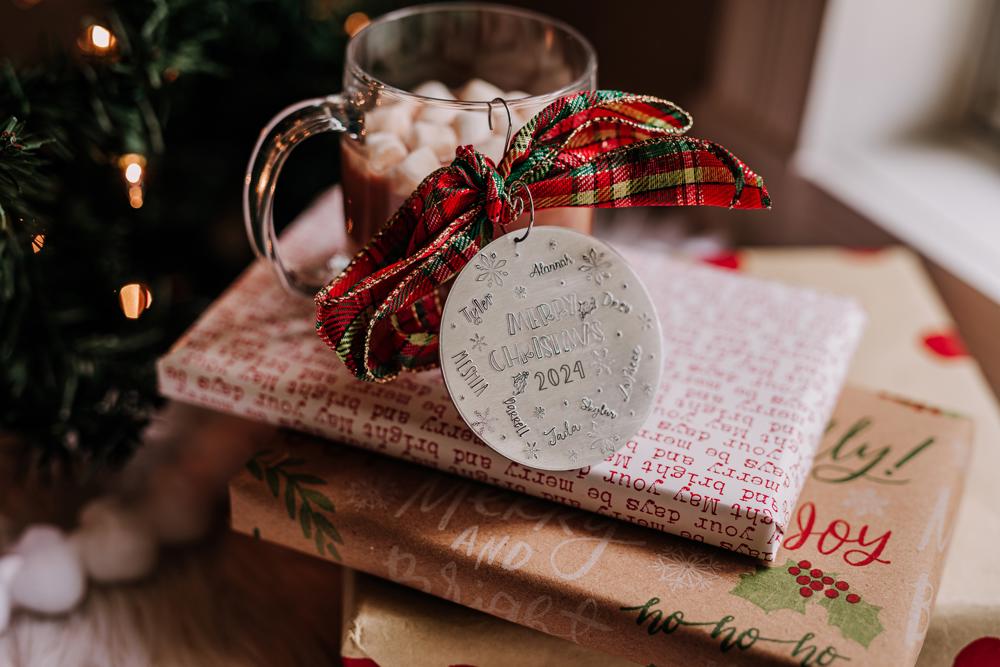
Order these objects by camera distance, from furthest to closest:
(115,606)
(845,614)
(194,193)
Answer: (194,193)
(115,606)
(845,614)

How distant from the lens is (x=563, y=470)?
1.52ft

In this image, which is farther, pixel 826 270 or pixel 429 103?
pixel 826 270

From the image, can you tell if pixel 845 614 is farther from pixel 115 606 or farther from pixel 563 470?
pixel 115 606

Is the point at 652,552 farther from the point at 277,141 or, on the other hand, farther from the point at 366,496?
the point at 277,141

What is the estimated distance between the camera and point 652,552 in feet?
1.52

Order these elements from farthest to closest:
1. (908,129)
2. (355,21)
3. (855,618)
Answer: (908,129)
(355,21)
(855,618)

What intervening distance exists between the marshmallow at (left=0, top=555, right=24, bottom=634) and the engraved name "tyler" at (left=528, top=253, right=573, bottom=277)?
14.1 inches

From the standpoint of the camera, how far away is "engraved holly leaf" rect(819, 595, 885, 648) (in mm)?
424

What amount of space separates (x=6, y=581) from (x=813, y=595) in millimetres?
451

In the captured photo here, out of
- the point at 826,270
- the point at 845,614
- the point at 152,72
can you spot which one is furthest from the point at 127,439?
the point at 826,270

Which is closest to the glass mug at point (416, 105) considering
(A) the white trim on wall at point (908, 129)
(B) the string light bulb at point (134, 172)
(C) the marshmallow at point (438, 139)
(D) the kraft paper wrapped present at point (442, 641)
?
(C) the marshmallow at point (438, 139)

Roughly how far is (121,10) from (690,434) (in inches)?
17.7

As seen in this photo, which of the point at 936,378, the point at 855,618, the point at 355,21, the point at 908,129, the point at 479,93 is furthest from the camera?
the point at 908,129

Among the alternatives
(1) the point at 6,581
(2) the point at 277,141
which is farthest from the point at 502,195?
(1) the point at 6,581
